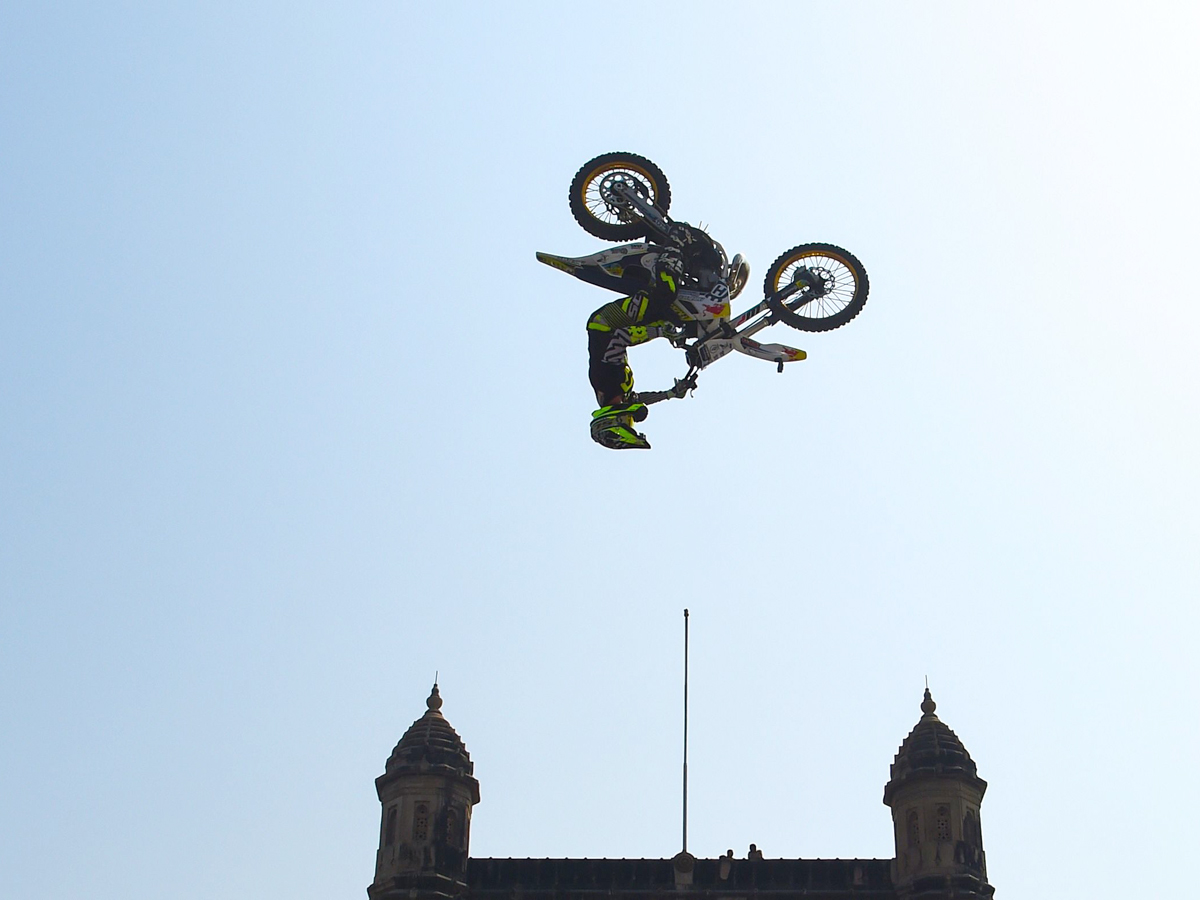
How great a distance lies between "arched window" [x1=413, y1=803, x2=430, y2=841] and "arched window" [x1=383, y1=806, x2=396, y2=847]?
0.61 metres

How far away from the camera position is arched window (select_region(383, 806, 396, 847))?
5447cm

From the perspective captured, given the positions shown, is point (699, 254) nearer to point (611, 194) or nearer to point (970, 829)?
point (611, 194)

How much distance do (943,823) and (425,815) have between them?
14.0 meters

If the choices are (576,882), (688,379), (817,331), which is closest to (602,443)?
(688,379)

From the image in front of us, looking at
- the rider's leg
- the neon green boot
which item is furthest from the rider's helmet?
the neon green boot

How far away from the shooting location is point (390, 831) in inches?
2154

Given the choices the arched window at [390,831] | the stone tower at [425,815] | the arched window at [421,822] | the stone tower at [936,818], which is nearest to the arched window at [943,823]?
the stone tower at [936,818]

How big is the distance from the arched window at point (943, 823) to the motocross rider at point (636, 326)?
20258mm

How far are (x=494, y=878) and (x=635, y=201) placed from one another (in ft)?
72.1

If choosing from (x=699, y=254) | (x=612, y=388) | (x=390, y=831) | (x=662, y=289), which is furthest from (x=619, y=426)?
(x=390, y=831)

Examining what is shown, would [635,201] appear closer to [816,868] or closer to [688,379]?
[688,379]

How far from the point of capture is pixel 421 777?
181ft

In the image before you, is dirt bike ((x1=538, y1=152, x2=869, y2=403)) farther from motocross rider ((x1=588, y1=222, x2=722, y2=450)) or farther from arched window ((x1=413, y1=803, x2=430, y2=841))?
arched window ((x1=413, y1=803, x2=430, y2=841))

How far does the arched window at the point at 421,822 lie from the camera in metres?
54.2
